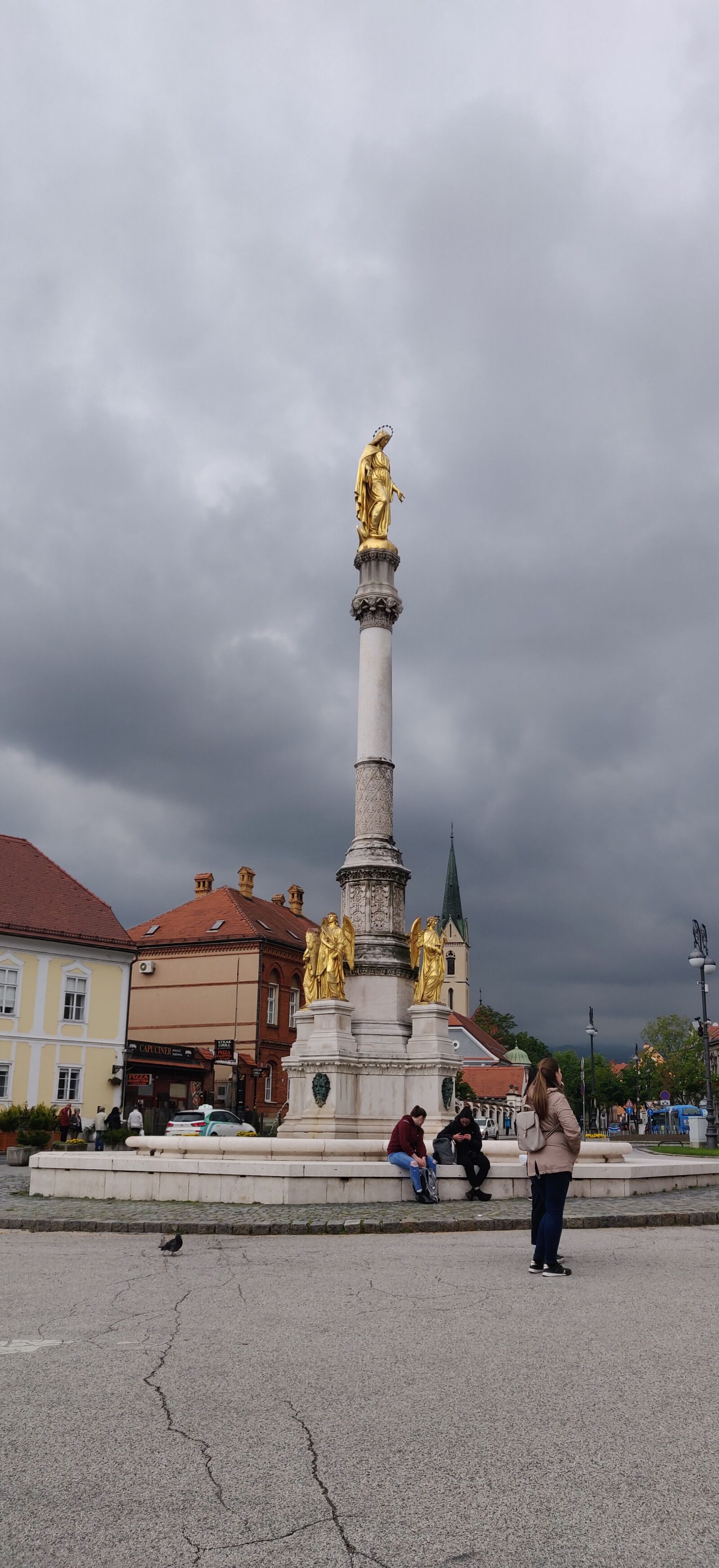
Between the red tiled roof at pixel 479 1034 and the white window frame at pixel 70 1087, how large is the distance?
62328 millimetres

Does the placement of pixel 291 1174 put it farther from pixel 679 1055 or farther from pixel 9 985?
pixel 679 1055

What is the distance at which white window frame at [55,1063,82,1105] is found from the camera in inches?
1569

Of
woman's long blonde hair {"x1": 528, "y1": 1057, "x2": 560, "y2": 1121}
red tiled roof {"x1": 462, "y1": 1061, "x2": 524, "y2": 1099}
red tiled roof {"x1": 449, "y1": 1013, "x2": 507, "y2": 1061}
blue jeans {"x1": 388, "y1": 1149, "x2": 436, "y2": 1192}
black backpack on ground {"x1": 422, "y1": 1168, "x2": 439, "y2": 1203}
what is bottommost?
black backpack on ground {"x1": 422, "y1": 1168, "x2": 439, "y2": 1203}

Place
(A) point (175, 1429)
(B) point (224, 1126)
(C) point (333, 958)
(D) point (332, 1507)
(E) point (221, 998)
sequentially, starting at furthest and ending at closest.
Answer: (E) point (221, 998), (B) point (224, 1126), (C) point (333, 958), (A) point (175, 1429), (D) point (332, 1507)

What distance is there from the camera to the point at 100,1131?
30.7 meters

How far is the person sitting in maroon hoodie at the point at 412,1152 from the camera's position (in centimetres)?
1421

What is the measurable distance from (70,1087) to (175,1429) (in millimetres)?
37714

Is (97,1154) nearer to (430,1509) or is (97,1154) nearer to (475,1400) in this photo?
(475,1400)

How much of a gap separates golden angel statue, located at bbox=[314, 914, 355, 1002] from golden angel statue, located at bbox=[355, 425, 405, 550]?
31.4ft

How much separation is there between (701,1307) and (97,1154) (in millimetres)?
10656

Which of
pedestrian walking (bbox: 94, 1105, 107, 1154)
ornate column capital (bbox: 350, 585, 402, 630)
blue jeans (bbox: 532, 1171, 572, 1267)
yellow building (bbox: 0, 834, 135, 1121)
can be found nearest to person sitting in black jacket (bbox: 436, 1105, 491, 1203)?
blue jeans (bbox: 532, 1171, 572, 1267)

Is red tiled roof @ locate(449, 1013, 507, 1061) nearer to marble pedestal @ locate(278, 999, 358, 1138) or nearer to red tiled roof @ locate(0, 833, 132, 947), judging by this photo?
red tiled roof @ locate(0, 833, 132, 947)

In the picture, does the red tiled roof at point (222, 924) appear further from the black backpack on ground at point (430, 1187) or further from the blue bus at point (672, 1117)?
the black backpack on ground at point (430, 1187)

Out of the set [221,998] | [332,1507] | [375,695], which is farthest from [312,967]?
[221,998]
